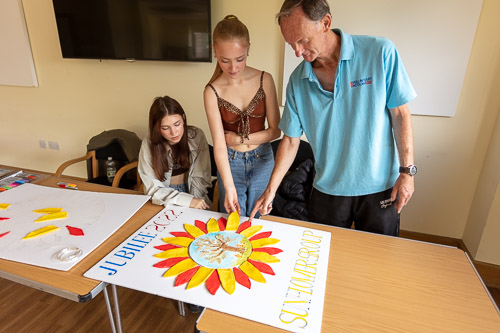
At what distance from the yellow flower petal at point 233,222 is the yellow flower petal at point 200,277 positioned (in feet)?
0.73

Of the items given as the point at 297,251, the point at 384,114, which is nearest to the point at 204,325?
the point at 297,251

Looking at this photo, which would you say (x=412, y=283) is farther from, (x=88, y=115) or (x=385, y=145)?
(x=88, y=115)

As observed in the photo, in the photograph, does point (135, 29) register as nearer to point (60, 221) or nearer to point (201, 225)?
point (60, 221)

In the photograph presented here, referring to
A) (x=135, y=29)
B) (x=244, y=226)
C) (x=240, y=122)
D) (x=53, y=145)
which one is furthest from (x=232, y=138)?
(x=53, y=145)


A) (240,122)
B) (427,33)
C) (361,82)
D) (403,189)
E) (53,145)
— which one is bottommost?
(53,145)

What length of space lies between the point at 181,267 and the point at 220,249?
0.43 ft

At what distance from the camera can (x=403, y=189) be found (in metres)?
1.03

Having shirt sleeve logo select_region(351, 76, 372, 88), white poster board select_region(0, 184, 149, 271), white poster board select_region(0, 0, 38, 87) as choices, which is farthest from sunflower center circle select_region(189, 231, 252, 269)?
white poster board select_region(0, 0, 38, 87)

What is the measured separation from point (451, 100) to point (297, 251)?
5.17 ft

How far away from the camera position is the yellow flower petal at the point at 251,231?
104 cm

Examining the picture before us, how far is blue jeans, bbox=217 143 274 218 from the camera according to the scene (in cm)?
132

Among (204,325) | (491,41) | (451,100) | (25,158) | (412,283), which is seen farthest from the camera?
(25,158)

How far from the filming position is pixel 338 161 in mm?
1122

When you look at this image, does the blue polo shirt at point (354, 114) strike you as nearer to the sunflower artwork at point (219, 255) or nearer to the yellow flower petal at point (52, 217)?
the sunflower artwork at point (219, 255)
